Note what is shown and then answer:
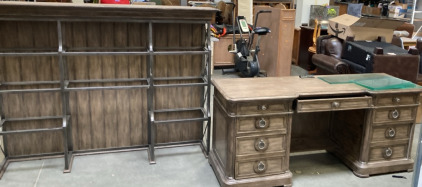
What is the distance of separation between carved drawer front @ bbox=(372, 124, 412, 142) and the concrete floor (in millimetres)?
323

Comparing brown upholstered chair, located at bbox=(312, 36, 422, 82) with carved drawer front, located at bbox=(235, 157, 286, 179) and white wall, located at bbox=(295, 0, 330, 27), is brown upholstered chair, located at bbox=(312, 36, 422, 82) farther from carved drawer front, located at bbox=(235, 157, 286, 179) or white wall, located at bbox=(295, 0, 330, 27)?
white wall, located at bbox=(295, 0, 330, 27)

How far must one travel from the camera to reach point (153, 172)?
10.1 ft

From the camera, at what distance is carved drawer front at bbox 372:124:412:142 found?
299 centimetres

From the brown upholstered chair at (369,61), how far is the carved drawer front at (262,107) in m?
1.62

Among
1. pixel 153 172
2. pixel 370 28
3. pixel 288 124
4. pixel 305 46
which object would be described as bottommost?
pixel 153 172

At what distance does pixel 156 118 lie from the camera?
3.44 meters

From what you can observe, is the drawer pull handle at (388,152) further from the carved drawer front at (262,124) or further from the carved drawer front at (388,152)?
the carved drawer front at (262,124)

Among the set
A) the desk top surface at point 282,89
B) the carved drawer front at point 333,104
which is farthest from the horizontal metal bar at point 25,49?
the carved drawer front at point 333,104

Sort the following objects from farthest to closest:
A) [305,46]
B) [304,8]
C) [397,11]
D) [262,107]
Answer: [304,8]
[397,11]
[305,46]
[262,107]

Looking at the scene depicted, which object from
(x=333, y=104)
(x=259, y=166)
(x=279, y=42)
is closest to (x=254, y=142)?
(x=259, y=166)

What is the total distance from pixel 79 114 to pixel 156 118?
0.66 metres

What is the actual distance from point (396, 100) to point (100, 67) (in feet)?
7.80

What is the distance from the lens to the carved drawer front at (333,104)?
2.70 meters

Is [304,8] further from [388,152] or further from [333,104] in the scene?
[333,104]
